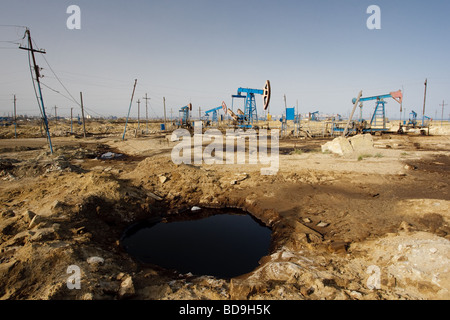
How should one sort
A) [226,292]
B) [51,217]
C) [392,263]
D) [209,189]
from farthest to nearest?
[209,189] < [51,217] < [392,263] < [226,292]

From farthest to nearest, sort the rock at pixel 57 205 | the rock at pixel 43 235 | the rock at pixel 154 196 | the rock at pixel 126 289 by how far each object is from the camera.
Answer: the rock at pixel 154 196 < the rock at pixel 57 205 < the rock at pixel 43 235 < the rock at pixel 126 289

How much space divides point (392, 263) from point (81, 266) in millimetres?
5043

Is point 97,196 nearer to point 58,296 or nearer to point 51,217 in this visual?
point 51,217

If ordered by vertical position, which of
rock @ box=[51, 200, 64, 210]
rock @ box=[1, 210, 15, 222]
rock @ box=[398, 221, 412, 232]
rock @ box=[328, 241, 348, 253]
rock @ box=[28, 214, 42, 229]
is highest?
rock @ box=[51, 200, 64, 210]

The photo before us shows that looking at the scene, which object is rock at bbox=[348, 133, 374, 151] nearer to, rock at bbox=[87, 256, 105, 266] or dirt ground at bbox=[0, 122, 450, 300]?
dirt ground at bbox=[0, 122, 450, 300]

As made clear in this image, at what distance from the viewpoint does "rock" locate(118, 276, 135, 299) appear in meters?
3.12

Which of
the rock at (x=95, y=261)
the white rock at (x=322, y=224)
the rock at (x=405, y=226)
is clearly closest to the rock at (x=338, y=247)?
the white rock at (x=322, y=224)

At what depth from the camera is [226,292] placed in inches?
132

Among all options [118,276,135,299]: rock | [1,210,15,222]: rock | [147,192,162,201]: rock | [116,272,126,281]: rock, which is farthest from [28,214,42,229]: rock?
[147,192,162,201]: rock

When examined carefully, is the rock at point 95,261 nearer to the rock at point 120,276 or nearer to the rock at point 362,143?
the rock at point 120,276

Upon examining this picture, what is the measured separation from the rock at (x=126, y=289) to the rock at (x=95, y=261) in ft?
2.47

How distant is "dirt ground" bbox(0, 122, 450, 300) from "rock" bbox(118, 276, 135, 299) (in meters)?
0.02

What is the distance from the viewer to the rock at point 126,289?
3.12 meters
